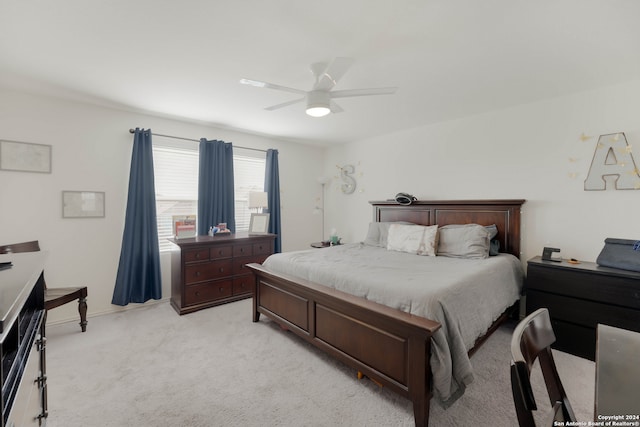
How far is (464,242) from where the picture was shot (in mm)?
3111

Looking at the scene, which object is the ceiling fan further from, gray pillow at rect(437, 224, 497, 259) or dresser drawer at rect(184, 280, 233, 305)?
dresser drawer at rect(184, 280, 233, 305)

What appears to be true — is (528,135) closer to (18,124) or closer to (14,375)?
(14,375)

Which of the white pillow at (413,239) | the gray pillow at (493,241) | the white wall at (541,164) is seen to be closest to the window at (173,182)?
the white pillow at (413,239)

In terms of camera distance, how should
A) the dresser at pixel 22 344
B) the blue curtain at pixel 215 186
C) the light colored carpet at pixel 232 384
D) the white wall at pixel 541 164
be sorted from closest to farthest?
the dresser at pixel 22 344 < the light colored carpet at pixel 232 384 < the white wall at pixel 541 164 < the blue curtain at pixel 215 186

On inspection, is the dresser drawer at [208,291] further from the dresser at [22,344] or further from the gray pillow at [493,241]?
the gray pillow at [493,241]

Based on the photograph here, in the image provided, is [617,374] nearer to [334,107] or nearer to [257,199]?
[334,107]

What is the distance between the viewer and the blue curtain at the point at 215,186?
404 cm

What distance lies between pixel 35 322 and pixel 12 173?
2.53m

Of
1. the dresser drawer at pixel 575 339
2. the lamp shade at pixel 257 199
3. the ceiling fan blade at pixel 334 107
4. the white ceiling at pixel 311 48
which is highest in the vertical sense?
the white ceiling at pixel 311 48

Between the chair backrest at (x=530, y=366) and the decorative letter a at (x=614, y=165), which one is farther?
the decorative letter a at (x=614, y=165)

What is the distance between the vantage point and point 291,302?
268 cm

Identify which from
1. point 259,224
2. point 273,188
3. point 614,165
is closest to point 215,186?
point 259,224

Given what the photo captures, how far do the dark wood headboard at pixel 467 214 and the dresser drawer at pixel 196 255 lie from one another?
2.64 meters

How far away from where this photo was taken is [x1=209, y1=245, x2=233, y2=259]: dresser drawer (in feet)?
11.8
